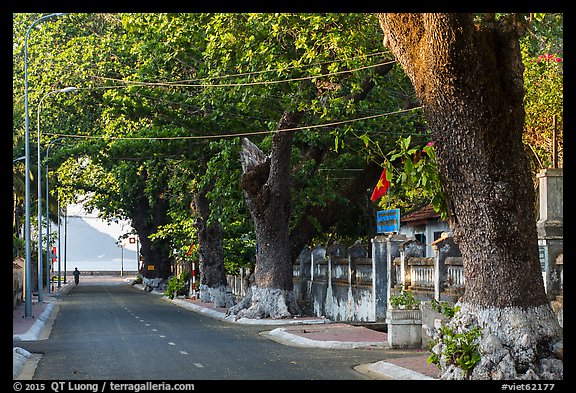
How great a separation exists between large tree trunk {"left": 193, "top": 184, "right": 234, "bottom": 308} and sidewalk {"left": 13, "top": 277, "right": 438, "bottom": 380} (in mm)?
3254

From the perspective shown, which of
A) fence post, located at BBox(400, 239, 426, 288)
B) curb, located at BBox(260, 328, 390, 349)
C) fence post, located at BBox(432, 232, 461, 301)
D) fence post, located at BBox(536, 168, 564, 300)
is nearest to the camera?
fence post, located at BBox(536, 168, 564, 300)

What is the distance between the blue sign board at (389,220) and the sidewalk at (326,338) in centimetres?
292

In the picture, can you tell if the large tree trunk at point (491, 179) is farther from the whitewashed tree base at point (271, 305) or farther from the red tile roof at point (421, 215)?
the red tile roof at point (421, 215)

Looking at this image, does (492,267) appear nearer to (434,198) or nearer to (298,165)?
(434,198)

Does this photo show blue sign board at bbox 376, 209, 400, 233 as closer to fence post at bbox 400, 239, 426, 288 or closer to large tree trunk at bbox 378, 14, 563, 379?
fence post at bbox 400, 239, 426, 288

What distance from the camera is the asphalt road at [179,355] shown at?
55.2ft

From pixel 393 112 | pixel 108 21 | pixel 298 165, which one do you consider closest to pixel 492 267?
pixel 393 112

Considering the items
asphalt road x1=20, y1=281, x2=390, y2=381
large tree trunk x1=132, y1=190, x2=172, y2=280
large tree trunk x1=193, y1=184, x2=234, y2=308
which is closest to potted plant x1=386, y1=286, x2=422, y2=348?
asphalt road x1=20, y1=281, x2=390, y2=381

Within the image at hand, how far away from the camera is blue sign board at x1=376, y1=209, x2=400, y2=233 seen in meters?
27.8

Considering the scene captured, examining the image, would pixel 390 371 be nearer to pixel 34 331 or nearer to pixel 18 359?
pixel 18 359

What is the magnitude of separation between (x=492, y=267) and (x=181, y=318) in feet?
70.6

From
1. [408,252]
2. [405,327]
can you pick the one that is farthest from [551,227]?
[408,252]

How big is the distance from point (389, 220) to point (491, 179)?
43.2 ft

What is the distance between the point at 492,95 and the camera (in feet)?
49.6
